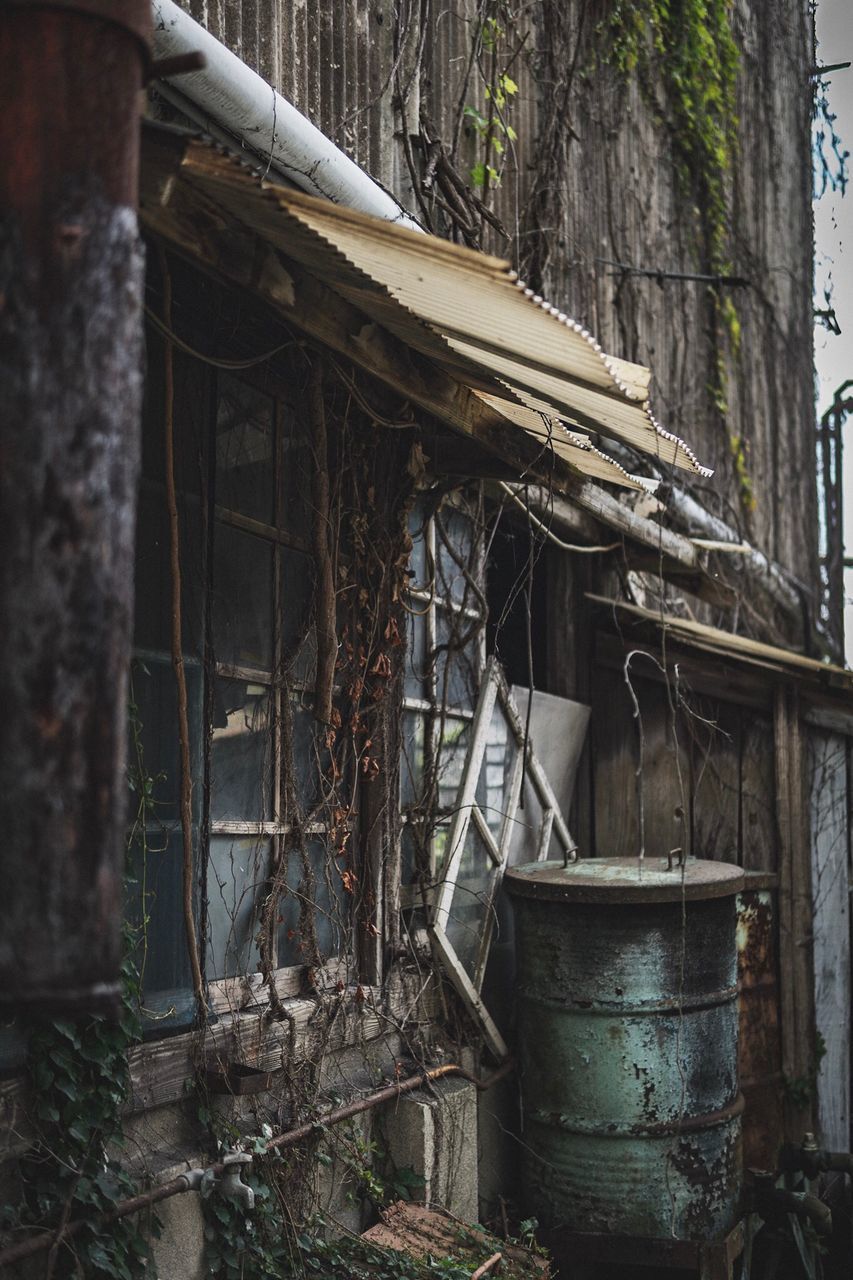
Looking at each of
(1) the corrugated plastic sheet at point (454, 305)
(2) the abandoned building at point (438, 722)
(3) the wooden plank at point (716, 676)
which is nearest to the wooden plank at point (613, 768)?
(2) the abandoned building at point (438, 722)

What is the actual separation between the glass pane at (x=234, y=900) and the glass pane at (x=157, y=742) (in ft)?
0.81

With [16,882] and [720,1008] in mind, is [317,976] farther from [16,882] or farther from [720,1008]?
[16,882]

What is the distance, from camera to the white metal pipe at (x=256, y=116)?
116 inches

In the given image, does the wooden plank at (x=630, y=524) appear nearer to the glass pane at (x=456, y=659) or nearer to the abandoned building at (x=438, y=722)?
the abandoned building at (x=438, y=722)

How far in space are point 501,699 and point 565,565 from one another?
1392mm

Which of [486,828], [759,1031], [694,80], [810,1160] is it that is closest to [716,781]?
[759,1031]

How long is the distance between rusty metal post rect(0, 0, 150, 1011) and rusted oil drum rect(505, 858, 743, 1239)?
11.4 feet

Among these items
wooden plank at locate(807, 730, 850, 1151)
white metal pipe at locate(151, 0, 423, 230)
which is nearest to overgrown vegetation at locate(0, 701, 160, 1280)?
white metal pipe at locate(151, 0, 423, 230)

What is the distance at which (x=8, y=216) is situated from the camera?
1562 millimetres

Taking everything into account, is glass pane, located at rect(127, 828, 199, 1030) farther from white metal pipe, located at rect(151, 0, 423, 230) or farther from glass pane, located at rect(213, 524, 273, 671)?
white metal pipe, located at rect(151, 0, 423, 230)

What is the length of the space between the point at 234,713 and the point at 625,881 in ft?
6.23

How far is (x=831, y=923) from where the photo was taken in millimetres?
6848

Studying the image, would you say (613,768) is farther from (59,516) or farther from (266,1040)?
(59,516)

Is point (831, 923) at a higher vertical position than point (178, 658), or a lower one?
lower
